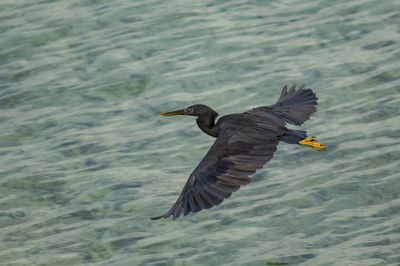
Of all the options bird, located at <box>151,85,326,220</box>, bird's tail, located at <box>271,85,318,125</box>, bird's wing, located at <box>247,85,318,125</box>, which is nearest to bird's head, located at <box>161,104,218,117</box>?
bird, located at <box>151,85,326,220</box>

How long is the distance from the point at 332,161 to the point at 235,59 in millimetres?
3651

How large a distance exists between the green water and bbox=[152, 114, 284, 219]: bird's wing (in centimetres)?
89

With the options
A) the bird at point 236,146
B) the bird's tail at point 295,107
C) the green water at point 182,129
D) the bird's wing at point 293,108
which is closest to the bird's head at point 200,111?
the bird at point 236,146

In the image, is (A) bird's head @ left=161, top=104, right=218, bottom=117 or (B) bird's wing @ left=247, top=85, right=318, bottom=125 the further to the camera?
(A) bird's head @ left=161, top=104, right=218, bottom=117

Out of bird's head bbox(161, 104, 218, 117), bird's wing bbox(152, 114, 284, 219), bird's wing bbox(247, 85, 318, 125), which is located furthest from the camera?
bird's head bbox(161, 104, 218, 117)

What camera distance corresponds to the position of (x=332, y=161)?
10.9 m

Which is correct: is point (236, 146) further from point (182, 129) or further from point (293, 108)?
point (182, 129)

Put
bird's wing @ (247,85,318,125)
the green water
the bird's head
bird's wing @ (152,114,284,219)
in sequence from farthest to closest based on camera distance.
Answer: the bird's head
bird's wing @ (247,85,318,125)
the green water
bird's wing @ (152,114,284,219)

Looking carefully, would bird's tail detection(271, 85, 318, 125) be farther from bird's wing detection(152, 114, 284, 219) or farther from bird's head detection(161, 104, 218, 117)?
bird's head detection(161, 104, 218, 117)

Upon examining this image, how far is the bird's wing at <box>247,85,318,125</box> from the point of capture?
33.5 ft

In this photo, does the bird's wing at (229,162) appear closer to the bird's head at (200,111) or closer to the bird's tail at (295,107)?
the bird's tail at (295,107)

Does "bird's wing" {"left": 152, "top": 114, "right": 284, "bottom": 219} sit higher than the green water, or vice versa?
"bird's wing" {"left": 152, "top": 114, "right": 284, "bottom": 219}

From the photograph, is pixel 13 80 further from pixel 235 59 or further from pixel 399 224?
pixel 399 224

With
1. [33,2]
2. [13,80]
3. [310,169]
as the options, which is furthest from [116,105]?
[33,2]
